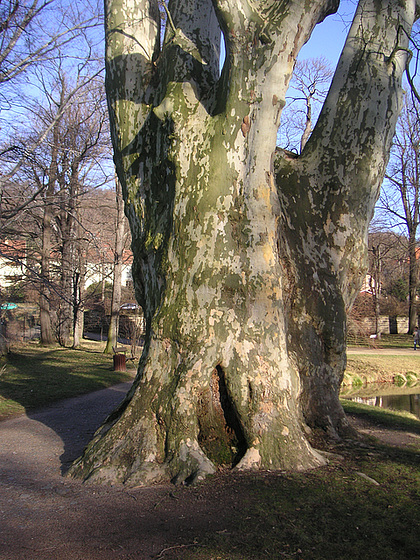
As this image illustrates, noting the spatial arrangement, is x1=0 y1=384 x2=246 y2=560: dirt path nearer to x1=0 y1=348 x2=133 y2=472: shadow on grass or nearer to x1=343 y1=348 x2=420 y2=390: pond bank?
x1=0 y1=348 x2=133 y2=472: shadow on grass

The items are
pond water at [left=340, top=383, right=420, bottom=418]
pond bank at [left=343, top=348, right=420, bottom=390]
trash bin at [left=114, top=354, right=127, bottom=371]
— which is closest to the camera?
pond water at [left=340, top=383, right=420, bottom=418]

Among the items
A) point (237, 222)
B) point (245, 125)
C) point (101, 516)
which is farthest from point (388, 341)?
point (101, 516)

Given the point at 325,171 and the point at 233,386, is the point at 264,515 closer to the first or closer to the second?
the point at 233,386

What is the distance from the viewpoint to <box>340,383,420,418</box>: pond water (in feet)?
44.2

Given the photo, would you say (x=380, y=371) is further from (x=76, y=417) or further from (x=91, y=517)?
(x=91, y=517)

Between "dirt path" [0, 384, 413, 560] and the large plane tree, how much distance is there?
0.94 ft

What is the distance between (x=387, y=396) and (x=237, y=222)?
12432 millimetres

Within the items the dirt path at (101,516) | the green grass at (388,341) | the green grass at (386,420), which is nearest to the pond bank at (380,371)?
the green grass at (388,341)

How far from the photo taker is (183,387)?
4.70m

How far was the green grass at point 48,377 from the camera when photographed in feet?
33.6

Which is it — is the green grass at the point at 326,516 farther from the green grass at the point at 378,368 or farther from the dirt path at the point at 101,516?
the green grass at the point at 378,368

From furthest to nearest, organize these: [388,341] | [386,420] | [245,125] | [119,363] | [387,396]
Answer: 1. [388,341]
2. [119,363]
3. [387,396]
4. [386,420]
5. [245,125]

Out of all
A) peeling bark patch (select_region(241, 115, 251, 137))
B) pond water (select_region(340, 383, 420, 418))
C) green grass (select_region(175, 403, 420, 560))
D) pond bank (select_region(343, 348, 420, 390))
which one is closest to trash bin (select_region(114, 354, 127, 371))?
pond water (select_region(340, 383, 420, 418))

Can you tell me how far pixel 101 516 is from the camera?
3785 millimetres
